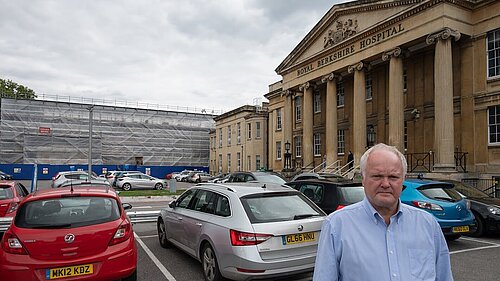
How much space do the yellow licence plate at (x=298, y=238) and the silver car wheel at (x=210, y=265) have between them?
3.67 feet

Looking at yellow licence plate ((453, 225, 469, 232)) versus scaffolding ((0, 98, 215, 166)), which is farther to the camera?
scaffolding ((0, 98, 215, 166))

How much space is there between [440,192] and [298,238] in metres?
5.34

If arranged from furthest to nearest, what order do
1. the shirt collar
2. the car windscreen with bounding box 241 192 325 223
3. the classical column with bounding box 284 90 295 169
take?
the classical column with bounding box 284 90 295 169
the car windscreen with bounding box 241 192 325 223
the shirt collar

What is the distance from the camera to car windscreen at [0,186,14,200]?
28.6 feet

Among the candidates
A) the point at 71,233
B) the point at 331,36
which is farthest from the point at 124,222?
the point at 331,36

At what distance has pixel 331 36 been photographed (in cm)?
2858

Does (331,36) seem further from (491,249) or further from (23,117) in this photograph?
(23,117)

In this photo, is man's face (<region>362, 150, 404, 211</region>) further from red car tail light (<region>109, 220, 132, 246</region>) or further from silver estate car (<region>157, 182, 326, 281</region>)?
red car tail light (<region>109, 220, 132, 246</region>)

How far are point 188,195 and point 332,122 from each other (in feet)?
71.9

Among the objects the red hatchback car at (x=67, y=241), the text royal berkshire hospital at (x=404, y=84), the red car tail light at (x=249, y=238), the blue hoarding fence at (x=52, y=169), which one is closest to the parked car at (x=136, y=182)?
the text royal berkshire hospital at (x=404, y=84)

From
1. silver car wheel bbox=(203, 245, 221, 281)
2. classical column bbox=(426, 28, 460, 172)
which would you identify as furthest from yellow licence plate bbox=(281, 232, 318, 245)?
classical column bbox=(426, 28, 460, 172)

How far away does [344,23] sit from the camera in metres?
27.2

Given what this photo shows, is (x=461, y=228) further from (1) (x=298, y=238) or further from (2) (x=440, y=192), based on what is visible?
(1) (x=298, y=238)

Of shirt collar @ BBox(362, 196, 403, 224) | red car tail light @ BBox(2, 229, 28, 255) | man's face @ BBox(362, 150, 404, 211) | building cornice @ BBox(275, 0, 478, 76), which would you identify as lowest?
red car tail light @ BBox(2, 229, 28, 255)
